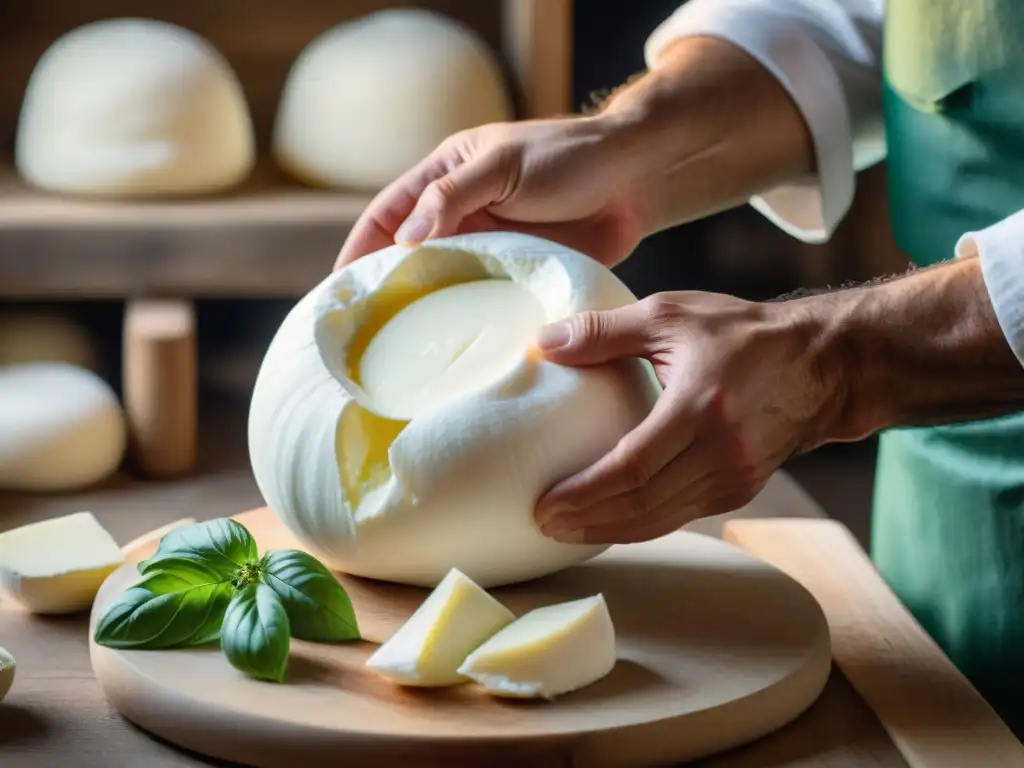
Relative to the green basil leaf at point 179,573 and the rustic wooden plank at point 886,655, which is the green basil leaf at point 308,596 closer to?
the green basil leaf at point 179,573

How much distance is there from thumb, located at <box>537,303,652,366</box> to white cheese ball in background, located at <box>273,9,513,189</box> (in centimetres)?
86

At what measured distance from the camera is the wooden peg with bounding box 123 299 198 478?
1728 mm

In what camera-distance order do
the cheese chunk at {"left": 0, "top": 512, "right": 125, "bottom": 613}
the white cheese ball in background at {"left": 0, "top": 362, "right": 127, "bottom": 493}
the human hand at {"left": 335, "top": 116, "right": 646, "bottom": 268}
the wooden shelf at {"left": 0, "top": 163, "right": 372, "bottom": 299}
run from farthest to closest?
the wooden shelf at {"left": 0, "top": 163, "right": 372, "bottom": 299} → the white cheese ball in background at {"left": 0, "top": 362, "right": 127, "bottom": 493} → the human hand at {"left": 335, "top": 116, "right": 646, "bottom": 268} → the cheese chunk at {"left": 0, "top": 512, "right": 125, "bottom": 613}

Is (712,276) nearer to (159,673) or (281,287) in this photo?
(281,287)

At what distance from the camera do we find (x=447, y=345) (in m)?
1.15

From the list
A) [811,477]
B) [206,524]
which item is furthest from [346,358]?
[811,477]

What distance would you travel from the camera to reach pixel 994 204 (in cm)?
127

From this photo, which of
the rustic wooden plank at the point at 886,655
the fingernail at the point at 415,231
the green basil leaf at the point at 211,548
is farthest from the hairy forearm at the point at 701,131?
the green basil leaf at the point at 211,548

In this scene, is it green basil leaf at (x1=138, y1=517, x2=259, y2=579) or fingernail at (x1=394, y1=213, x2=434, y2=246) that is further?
fingernail at (x1=394, y1=213, x2=434, y2=246)

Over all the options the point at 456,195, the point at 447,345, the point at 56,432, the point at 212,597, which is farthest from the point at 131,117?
the point at 212,597

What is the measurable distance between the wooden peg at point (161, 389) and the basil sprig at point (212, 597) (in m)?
0.70

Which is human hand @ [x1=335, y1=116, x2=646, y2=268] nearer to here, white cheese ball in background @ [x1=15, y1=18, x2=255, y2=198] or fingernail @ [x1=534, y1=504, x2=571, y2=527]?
fingernail @ [x1=534, y1=504, x2=571, y2=527]

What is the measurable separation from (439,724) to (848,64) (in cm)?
87

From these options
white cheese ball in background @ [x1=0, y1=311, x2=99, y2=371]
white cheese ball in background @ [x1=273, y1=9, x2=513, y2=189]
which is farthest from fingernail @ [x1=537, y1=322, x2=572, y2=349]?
white cheese ball in background @ [x1=0, y1=311, x2=99, y2=371]
